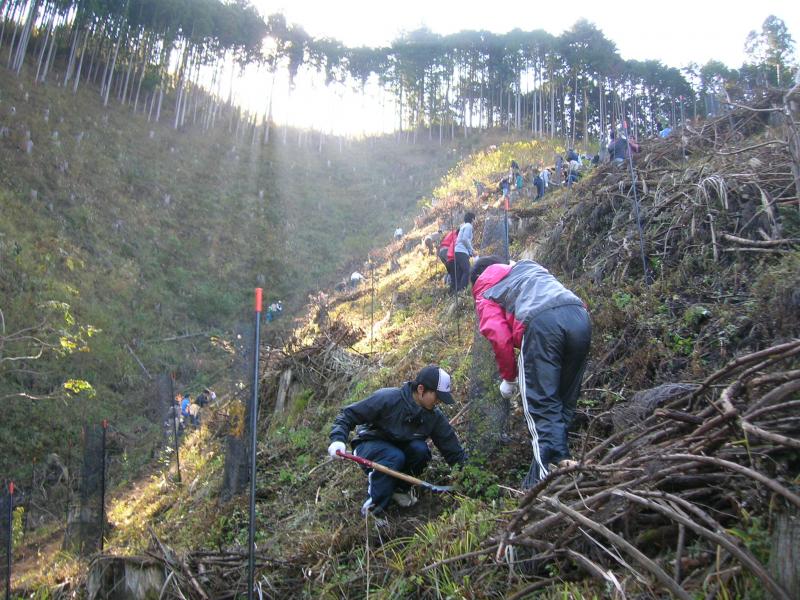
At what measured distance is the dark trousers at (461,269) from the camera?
10.3m

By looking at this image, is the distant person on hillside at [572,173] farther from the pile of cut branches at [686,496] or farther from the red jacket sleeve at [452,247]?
the pile of cut branches at [686,496]

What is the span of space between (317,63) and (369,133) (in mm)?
8041

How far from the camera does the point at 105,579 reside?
4680 mm

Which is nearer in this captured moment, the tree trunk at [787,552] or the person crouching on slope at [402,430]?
the tree trunk at [787,552]

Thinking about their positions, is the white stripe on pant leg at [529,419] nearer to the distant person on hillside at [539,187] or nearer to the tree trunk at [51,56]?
the distant person on hillside at [539,187]

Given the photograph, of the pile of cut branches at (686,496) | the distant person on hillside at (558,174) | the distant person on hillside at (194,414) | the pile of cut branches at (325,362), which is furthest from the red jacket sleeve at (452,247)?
the distant person on hillside at (194,414)

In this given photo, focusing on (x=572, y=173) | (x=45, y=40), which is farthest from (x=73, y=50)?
(x=572, y=173)

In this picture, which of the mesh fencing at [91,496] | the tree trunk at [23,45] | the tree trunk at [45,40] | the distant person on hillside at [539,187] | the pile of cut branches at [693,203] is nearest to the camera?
the pile of cut branches at [693,203]

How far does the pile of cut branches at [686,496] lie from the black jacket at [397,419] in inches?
67.6

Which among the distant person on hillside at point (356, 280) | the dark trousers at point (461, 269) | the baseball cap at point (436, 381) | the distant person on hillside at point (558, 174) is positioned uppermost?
the distant person on hillside at point (558, 174)

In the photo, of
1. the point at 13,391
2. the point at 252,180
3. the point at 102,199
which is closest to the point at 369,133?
the point at 252,180

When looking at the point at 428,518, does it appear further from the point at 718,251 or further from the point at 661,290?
the point at 718,251

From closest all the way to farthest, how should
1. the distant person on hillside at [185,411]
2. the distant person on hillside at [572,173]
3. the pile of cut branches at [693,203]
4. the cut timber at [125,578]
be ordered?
1. the cut timber at [125,578]
2. the pile of cut branches at [693,203]
3. the distant person on hillside at [572,173]
4. the distant person on hillside at [185,411]

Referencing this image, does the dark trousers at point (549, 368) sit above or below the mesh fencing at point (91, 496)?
above
